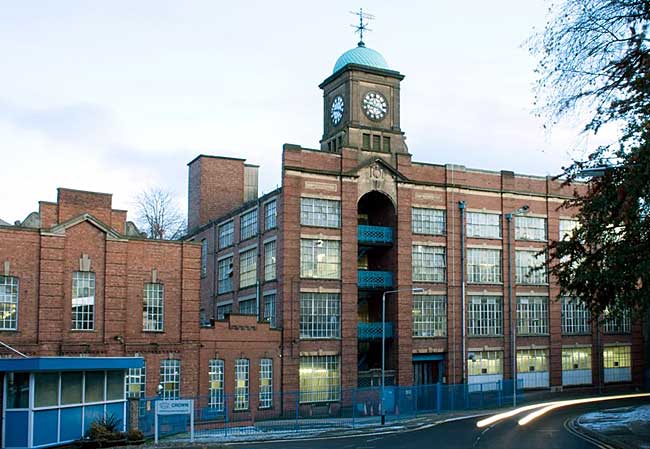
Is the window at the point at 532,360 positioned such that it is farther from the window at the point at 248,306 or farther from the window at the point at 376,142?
the window at the point at 248,306

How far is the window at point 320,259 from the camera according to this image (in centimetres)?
4862

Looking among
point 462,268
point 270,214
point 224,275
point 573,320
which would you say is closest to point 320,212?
point 270,214

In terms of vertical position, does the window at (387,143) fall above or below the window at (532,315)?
above

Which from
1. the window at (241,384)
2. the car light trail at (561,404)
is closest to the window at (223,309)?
the window at (241,384)

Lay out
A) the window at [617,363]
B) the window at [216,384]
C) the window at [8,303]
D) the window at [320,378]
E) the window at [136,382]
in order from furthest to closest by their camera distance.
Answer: the window at [617,363]
the window at [320,378]
the window at [216,384]
the window at [136,382]
the window at [8,303]

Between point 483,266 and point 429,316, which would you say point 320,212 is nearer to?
point 429,316

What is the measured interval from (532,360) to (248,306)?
2054cm

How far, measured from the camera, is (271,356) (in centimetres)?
4616

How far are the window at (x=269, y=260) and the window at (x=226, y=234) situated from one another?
265 inches

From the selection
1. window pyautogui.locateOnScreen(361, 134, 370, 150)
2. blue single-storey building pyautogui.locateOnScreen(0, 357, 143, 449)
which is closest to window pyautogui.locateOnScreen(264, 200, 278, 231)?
window pyautogui.locateOnScreen(361, 134, 370, 150)

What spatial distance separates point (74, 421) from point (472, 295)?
31534 mm

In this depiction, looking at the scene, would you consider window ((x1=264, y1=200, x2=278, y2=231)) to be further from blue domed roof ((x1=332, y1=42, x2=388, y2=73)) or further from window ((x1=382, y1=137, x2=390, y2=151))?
blue domed roof ((x1=332, y1=42, x2=388, y2=73))

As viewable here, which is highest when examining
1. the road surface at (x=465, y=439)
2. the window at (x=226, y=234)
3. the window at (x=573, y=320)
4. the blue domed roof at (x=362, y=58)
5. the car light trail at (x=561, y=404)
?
the blue domed roof at (x=362, y=58)

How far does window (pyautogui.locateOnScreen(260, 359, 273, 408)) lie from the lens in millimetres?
45312
